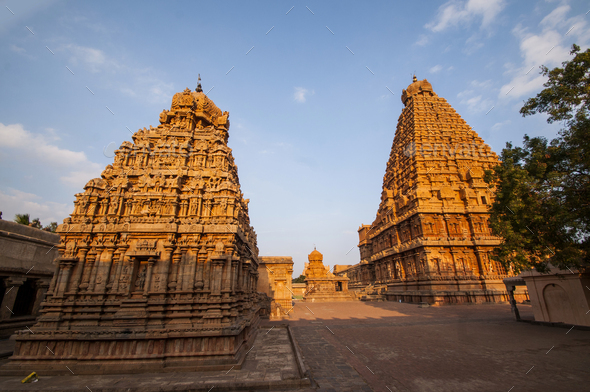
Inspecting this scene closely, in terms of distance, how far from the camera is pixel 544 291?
15328 mm

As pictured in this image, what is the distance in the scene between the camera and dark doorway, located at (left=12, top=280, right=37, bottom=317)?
1580 centimetres

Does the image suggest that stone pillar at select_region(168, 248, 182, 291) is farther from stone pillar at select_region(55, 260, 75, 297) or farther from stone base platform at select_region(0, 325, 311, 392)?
stone pillar at select_region(55, 260, 75, 297)

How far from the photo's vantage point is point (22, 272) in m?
15.1

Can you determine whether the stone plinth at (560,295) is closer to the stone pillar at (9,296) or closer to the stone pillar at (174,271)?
the stone pillar at (174,271)

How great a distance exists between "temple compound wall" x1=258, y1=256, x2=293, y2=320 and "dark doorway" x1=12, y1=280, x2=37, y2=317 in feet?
52.7

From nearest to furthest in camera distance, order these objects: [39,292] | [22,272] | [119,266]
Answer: [119,266] < [22,272] < [39,292]

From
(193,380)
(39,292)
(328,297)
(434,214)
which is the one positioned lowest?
(193,380)

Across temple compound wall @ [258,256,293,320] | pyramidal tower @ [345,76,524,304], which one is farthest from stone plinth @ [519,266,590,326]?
temple compound wall @ [258,256,293,320]

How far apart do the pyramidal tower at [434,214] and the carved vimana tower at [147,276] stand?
25.8 meters

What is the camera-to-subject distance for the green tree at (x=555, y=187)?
10.4m

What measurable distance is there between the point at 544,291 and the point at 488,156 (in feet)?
98.8

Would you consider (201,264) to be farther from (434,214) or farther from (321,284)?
(321,284)

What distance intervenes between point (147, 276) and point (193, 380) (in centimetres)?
449

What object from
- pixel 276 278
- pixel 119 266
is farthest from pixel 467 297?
pixel 119 266
